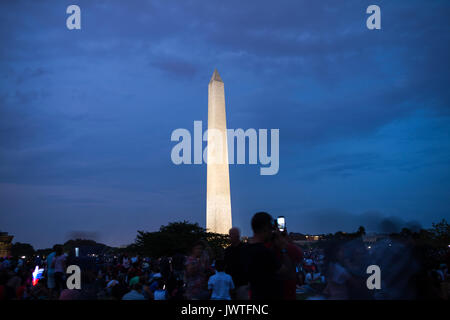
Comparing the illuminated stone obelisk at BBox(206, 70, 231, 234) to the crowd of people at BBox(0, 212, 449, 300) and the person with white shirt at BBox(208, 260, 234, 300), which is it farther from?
the person with white shirt at BBox(208, 260, 234, 300)

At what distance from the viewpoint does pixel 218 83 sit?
122 feet

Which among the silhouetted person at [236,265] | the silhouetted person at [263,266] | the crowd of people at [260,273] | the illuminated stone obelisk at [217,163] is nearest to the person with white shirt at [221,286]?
the crowd of people at [260,273]

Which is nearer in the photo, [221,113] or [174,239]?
[174,239]

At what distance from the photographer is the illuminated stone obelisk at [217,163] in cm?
3681

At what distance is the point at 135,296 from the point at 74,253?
10.0 feet

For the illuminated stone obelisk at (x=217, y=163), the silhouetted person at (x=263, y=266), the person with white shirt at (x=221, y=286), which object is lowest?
the person with white shirt at (x=221, y=286)

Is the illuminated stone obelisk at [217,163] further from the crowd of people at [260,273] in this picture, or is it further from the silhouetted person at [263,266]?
the silhouetted person at [263,266]

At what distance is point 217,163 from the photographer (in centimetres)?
3728

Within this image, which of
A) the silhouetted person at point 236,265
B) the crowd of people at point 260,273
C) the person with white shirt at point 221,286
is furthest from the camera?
the person with white shirt at point 221,286

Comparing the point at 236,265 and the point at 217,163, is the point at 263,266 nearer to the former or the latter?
the point at 236,265

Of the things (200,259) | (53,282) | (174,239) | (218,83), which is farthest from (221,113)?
(200,259)

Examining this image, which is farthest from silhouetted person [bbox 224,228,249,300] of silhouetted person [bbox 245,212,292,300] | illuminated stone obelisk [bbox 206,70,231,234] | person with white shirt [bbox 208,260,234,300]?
illuminated stone obelisk [bbox 206,70,231,234]
